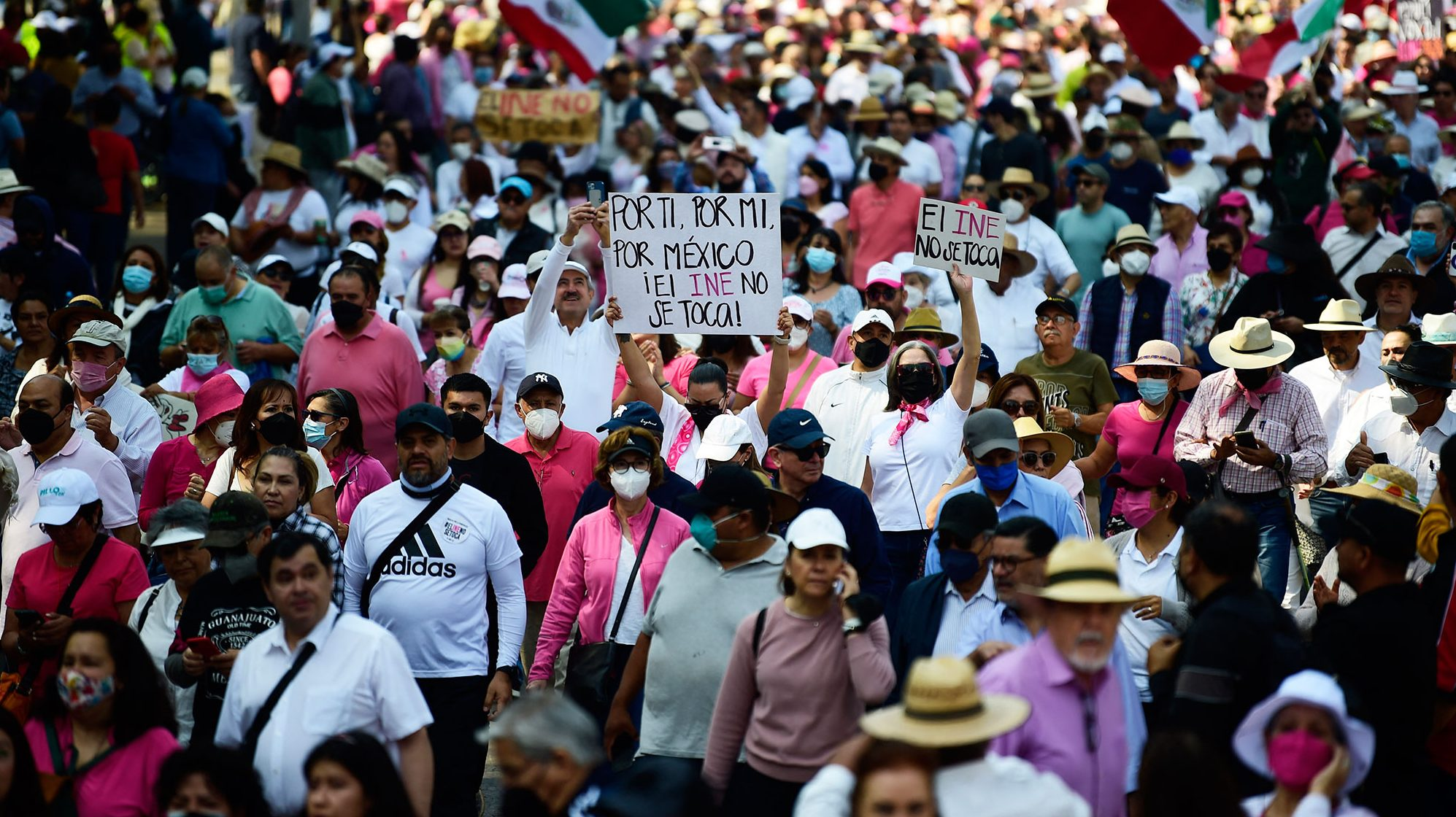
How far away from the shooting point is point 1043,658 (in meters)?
5.10

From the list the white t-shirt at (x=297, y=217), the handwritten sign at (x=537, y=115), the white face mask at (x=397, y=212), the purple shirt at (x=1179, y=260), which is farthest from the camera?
the handwritten sign at (x=537, y=115)

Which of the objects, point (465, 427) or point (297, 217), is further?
point (297, 217)

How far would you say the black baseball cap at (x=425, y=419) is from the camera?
24.4 ft

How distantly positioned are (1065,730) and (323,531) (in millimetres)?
3345

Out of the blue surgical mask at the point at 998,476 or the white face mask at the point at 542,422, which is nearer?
the blue surgical mask at the point at 998,476

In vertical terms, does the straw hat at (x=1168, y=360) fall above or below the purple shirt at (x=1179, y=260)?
below

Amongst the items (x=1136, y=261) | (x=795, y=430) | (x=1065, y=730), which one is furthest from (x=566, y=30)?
(x=1065, y=730)

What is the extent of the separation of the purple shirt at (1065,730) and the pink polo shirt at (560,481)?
429 cm

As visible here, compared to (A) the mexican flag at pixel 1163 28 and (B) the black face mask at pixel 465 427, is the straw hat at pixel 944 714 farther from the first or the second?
(A) the mexican flag at pixel 1163 28

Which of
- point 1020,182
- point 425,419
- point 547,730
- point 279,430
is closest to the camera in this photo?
point 547,730

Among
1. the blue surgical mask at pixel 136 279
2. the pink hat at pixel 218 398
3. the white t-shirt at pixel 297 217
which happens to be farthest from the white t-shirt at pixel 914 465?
the white t-shirt at pixel 297 217

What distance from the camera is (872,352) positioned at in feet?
32.0

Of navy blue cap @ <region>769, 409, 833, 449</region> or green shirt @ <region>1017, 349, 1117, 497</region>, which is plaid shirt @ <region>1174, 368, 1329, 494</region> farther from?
navy blue cap @ <region>769, 409, 833, 449</region>

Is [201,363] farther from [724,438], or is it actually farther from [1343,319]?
[1343,319]
